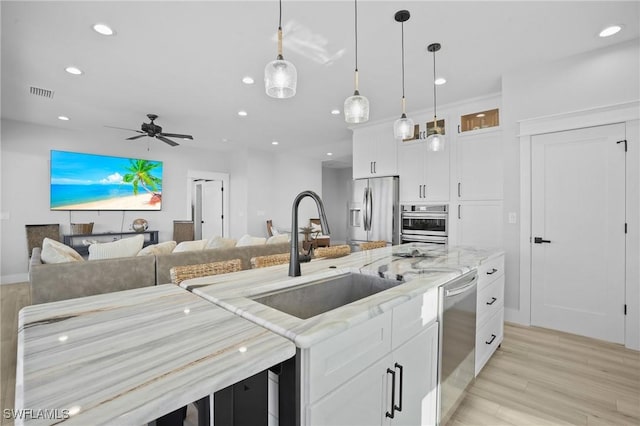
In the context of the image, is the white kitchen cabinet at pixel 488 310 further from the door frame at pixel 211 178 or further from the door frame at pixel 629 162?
the door frame at pixel 211 178

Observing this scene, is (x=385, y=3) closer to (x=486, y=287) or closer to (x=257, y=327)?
(x=486, y=287)

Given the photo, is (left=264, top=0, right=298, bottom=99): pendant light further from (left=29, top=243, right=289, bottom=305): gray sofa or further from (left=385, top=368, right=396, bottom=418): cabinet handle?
(left=29, top=243, right=289, bottom=305): gray sofa

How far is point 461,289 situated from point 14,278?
6619 mm

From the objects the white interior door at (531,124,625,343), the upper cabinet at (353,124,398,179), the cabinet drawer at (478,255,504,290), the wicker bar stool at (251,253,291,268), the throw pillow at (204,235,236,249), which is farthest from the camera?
the upper cabinet at (353,124,398,179)

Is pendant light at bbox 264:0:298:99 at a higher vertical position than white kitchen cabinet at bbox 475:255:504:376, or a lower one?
higher

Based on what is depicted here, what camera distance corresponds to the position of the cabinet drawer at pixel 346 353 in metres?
0.77

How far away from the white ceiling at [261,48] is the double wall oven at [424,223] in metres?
1.45

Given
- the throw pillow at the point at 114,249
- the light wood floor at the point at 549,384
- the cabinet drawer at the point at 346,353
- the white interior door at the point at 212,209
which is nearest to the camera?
the cabinet drawer at the point at 346,353

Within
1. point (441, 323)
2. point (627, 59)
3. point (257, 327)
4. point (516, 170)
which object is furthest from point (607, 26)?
point (257, 327)

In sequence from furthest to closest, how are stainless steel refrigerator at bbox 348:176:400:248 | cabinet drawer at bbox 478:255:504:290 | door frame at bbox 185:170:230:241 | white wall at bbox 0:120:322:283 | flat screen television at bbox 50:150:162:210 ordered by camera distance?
1. door frame at bbox 185:170:230:241
2. flat screen television at bbox 50:150:162:210
3. white wall at bbox 0:120:322:283
4. stainless steel refrigerator at bbox 348:176:400:248
5. cabinet drawer at bbox 478:255:504:290

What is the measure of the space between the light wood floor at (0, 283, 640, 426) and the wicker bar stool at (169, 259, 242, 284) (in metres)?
1.34

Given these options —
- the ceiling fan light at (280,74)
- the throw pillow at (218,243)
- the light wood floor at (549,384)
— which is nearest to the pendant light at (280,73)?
the ceiling fan light at (280,74)

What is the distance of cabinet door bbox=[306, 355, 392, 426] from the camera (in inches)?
31.5

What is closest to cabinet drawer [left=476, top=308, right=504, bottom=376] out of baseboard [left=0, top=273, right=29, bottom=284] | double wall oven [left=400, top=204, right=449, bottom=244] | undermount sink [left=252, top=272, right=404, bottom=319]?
undermount sink [left=252, top=272, right=404, bottom=319]
